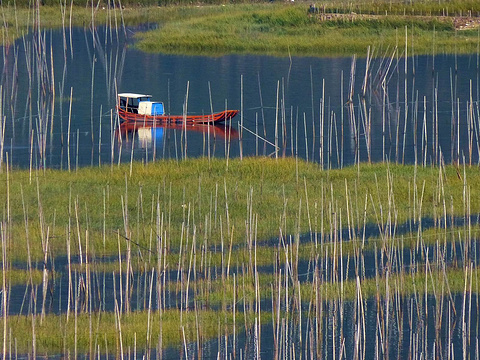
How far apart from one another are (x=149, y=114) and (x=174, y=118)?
42.6 inches

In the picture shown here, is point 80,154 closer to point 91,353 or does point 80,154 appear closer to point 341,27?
point 91,353

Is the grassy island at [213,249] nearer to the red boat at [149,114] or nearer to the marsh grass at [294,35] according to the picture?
the red boat at [149,114]

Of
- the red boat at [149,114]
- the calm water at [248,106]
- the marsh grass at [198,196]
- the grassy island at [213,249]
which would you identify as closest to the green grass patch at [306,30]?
the calm water at [248,106]

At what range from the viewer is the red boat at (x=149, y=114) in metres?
27.1

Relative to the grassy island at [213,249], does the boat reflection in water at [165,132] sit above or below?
above

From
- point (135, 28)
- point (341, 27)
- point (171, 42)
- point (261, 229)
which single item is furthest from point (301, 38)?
point (261, 229)

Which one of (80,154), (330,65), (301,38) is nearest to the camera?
(80,154)

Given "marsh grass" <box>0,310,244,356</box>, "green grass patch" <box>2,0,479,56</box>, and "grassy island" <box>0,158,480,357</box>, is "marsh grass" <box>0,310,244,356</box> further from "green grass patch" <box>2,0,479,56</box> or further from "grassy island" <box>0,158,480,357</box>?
"green grass patch" <box>2,0,479,56</box>

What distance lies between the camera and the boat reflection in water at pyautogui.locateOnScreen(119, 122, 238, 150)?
26500 millimetres

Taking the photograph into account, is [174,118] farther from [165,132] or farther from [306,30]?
[306,30]

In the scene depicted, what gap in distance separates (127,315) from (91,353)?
3.11 ft

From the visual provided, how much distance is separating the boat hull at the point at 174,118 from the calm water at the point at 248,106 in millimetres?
316

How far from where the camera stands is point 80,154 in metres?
23.8

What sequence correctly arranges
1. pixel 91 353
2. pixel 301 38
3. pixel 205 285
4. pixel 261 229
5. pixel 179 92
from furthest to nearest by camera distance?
pixel 301 38
pixel 179 92
pixel 261 229
pixel 205 285
pixel 91 353
